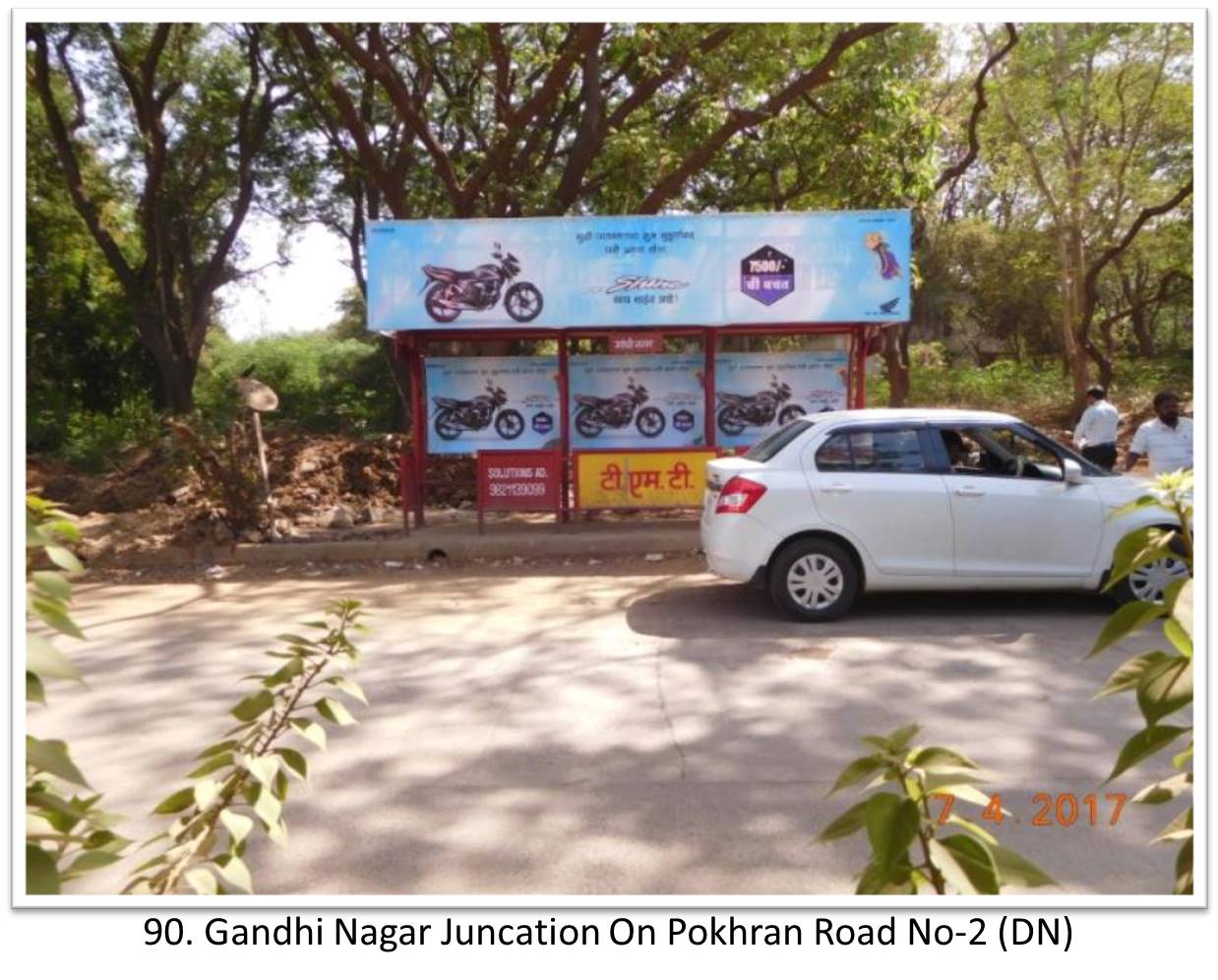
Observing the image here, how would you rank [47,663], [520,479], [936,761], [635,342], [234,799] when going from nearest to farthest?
[47,663] → [936,761] → [234,799] → [520,479] → [635,342]

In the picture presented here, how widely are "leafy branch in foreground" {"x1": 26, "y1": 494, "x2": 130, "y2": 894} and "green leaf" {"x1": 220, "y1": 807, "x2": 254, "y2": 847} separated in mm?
170

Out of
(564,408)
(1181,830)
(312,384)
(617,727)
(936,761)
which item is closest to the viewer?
(936,761)

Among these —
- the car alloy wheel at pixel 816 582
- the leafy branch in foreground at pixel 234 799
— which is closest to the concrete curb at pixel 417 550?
the car alloy wheel at pixel 816 582

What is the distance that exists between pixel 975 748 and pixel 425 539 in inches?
289

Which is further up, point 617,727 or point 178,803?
point 178,803

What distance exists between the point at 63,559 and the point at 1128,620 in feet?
5.65

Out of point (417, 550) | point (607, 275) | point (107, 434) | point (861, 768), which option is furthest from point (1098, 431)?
point (107, 434)

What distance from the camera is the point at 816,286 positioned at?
1106cm

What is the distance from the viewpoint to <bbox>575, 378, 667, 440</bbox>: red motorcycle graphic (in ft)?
40.5

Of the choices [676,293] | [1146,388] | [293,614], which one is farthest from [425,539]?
[1146,388]

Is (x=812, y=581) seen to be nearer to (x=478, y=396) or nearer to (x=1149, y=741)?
(x=1149, y=741)

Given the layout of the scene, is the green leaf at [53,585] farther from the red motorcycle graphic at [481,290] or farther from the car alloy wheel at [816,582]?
the red motorcycle graphic at [481,290]

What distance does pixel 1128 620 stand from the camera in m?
1.60

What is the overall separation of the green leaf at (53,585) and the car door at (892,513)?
636cm
